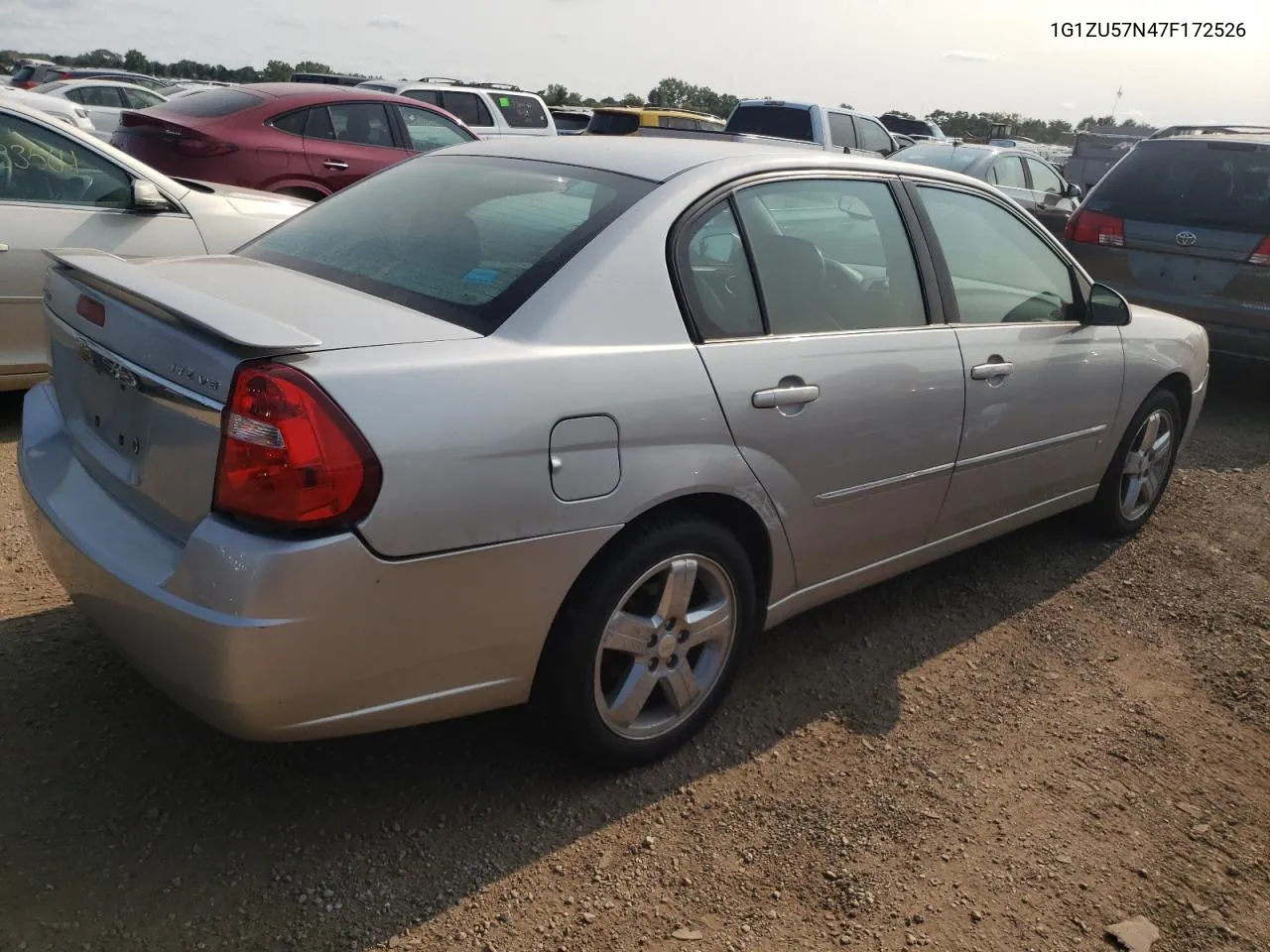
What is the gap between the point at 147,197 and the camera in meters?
5.09

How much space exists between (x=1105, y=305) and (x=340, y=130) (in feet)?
22.3

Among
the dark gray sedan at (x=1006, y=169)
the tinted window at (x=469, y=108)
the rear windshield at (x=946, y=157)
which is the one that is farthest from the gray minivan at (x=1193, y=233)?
the tinted window at (x=469, y=108)

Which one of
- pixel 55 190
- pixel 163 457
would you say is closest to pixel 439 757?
pixel 163 457

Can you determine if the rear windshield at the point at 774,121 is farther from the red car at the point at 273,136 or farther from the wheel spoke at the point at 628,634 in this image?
the wheel spoke at the point at 628,634

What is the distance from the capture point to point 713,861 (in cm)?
253

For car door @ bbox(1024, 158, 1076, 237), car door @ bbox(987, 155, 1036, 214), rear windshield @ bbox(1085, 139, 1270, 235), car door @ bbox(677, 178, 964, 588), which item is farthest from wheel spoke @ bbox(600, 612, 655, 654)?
car door @ bbox(987, 155, 1036, 214)

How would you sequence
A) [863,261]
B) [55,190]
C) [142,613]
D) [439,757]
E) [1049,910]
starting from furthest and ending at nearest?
[55,190] → [863,261] → [439,757] → [1049,910] → [142,613]

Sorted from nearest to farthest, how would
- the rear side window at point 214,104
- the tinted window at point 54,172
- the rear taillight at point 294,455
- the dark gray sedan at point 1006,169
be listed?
1. the rear taillight at point 294,455
2. the tinted window at point 54,172
3. the rear side window at point 214,104
4. the dark gray sedan at point 1006,169

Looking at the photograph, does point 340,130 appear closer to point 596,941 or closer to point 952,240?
point 952,240

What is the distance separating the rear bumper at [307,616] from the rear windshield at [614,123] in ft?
37.6

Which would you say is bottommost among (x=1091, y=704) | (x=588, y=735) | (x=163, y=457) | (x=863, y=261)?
(x=1091, y=704)

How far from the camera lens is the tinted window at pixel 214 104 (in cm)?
834

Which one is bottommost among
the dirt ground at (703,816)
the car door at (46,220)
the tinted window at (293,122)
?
the dirt ground at (703,816)

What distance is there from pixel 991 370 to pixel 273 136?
21.9ft
